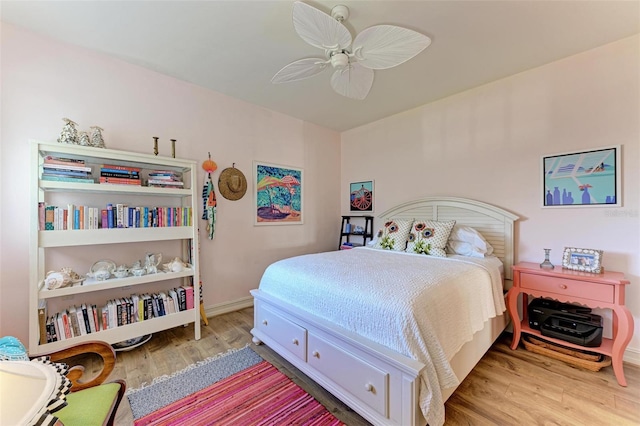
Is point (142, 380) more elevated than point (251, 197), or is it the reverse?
point (251, 197)

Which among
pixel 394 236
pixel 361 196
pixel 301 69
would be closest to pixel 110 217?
pixel 301 69

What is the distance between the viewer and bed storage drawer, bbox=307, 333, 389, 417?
142 cm

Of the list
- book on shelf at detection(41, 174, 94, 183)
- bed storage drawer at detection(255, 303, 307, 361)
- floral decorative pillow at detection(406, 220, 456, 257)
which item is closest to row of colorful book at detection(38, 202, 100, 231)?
book on shelf at detection(41, 174, 94, 183)

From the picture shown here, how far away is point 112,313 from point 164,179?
1231 millimetres

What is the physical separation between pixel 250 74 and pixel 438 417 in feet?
10.2

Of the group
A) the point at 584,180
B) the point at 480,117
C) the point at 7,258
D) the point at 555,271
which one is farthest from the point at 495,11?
the point at 7,258

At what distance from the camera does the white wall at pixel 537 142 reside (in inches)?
82.7

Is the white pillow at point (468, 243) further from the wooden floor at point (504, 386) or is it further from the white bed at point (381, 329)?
the wooden floor at point (504, 386)

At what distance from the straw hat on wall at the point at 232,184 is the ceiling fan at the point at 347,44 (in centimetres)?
139

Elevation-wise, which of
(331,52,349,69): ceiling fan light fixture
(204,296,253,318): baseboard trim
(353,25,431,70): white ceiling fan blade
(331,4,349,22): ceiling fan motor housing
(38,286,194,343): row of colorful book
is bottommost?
(204,296,253,318): baseboard trim

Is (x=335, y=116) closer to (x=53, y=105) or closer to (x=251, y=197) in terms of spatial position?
(x=251, y=197)

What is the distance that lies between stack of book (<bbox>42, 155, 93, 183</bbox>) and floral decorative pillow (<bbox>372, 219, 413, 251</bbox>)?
2892 mm

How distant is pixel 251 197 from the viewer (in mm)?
3373

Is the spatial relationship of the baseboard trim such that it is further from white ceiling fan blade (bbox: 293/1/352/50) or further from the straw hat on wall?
white ceiling fan blade (bbox: 293/1/352/50)
